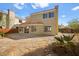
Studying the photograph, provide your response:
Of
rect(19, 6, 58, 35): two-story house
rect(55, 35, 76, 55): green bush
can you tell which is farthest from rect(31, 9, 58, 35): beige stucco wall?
rect(55, 35, 76, 55): green bush

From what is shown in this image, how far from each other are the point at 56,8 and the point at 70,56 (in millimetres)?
633

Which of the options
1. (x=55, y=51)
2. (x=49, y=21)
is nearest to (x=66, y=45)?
(x=55, y=51)

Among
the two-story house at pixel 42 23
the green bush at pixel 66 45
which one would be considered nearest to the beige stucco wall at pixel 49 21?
the two-story house at pixel 42 23

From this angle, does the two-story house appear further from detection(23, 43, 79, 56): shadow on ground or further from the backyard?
detection(23, 43, 79, 56): shadow on ground

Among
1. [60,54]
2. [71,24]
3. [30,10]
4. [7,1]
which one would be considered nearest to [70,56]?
[60,54]

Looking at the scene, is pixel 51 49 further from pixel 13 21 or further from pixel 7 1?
pixel 7 1

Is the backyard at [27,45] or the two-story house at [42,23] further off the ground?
the two-story house at [42,23]

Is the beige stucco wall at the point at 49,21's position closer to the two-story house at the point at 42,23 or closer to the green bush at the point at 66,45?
the two-story house at the point at 42,23

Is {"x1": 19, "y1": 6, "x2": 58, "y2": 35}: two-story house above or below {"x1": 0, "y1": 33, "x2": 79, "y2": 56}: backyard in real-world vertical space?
above

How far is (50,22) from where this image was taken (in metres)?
2.22

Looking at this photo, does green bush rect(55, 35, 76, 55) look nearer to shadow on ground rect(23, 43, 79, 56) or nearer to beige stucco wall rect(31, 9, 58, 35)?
shadow on ground rect(23, 43, 79, 56)

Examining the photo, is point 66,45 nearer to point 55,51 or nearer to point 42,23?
point 55,51

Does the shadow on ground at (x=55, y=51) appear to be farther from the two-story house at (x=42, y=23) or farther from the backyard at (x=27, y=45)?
the two-story house at (x=42, y=23)

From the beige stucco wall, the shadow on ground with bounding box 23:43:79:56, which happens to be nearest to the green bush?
the shadow on ground with bounding box 23:43:79:56
